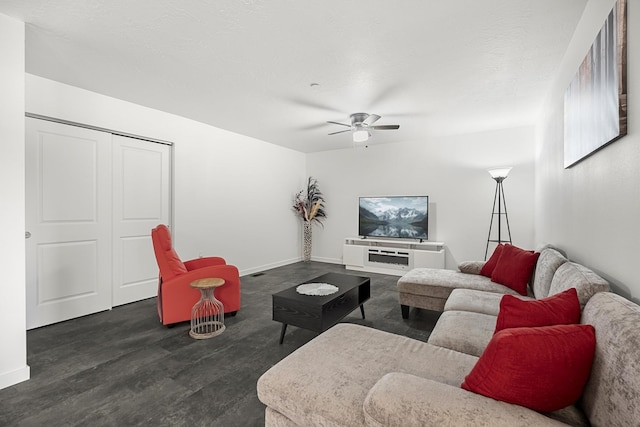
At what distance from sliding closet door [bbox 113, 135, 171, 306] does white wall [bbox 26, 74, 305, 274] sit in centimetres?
19

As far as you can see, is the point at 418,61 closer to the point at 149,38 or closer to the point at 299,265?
the point at 149,38

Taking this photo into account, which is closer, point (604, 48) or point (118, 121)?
point (604, 48)

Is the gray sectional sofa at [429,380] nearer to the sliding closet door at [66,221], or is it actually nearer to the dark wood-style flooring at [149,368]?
the dark wood-style flooring at [149,368]

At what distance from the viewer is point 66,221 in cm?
321

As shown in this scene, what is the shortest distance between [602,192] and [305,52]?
234 cm

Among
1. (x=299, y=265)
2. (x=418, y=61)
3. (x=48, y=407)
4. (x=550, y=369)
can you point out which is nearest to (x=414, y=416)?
(x=550, y=369)

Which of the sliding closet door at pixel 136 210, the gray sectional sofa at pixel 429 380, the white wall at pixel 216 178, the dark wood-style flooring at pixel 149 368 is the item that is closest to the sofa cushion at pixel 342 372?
the gray sectional sofa at pixel 429 380

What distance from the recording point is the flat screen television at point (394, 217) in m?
5.48

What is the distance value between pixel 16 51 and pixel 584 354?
11.9 feet

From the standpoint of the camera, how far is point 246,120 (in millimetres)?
4441

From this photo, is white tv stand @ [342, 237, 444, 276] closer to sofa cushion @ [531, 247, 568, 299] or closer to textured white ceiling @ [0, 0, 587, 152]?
textured white ceiling @ [0, 0, 587, 152]

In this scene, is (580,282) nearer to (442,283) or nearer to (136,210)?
(442,283)

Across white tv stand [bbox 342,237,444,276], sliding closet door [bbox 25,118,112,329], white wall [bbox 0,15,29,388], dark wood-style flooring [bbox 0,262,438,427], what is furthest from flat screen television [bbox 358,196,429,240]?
white wall [bbox 0,15,29,388]

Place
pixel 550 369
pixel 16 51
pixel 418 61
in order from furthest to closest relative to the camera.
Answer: pixel 418 61 → pixel 16 51 → pixel 550 369
